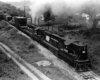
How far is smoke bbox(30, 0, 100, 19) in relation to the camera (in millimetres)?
24578

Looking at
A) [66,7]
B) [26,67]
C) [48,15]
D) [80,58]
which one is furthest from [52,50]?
[48,15]

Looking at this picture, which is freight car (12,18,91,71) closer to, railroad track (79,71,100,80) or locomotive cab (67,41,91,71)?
locomotive cab (67,41,91,71)

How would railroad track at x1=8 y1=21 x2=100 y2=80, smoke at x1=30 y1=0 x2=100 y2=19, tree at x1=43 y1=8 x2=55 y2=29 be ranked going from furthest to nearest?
tree at x1=43 y1=8 x2=55 y2=29, smoke at x1=30 y1=0 x2=100 y2=19, railroad track at x1=8 y1=21 x2=100 y2=80

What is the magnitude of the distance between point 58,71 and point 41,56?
3934mm

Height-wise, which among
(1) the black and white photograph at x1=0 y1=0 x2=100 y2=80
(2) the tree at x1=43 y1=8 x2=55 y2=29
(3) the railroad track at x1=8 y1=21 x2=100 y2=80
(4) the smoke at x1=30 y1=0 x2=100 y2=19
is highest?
(4) the smoke at x1=30 y1=0 x2=100 y2=19

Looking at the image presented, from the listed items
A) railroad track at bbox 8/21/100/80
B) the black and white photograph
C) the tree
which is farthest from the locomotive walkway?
the tree

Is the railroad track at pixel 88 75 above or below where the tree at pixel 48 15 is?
below

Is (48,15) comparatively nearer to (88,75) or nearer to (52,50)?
(52,50)

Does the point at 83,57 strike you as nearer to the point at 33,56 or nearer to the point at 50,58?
the point at 50,58

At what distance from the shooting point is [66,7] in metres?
28.4

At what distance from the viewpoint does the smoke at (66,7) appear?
2458cm

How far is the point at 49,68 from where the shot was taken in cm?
1477

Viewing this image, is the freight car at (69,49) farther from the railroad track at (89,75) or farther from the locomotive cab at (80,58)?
the railroad track at (89,75)

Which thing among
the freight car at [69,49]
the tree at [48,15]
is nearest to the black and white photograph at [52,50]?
the freight car at [69,49]
